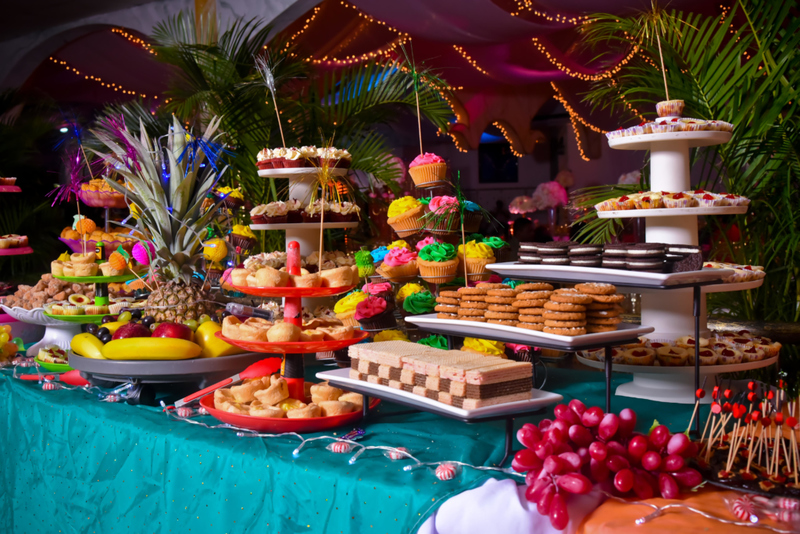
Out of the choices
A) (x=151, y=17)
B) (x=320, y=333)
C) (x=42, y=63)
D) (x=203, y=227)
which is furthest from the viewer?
(x=42, y=63)

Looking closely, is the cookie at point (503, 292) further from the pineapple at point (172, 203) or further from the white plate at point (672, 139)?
the pineapple at point (172, 203)

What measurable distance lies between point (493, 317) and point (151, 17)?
8.06 meters

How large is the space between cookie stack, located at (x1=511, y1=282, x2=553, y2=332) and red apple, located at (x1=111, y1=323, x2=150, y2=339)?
128cm

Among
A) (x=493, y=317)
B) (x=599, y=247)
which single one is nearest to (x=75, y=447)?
(x=493, y=317)

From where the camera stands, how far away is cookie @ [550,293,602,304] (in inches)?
76.5

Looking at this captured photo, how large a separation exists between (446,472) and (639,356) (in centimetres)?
107

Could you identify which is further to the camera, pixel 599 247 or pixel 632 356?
pixel 632 356

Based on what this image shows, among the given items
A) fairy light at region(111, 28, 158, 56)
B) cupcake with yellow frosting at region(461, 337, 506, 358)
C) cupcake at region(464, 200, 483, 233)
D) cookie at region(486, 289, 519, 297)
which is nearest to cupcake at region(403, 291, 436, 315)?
cupcake with yellow frosting at region(461, 337, 506, 358)

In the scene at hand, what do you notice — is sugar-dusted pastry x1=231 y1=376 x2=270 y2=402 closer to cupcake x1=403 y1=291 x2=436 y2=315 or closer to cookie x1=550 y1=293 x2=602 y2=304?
cupcake x1=403 y1=291 x2=436 y2=315

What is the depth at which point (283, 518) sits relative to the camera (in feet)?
5.95

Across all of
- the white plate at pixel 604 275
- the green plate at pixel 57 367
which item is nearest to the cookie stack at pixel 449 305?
the white plate at pixel 604 275

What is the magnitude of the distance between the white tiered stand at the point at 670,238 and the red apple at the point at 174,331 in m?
1.49

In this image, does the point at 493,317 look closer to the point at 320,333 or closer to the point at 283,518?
the point at 320,333

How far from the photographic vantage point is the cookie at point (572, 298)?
1944 millimetres
